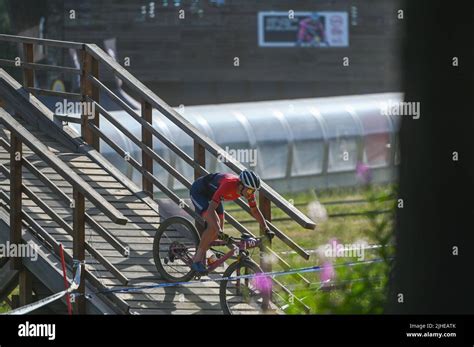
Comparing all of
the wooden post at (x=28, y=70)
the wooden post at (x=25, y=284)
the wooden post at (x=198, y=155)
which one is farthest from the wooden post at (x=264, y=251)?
the wooden post at (x=28, y=70)

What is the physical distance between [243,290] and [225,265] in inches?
49.0

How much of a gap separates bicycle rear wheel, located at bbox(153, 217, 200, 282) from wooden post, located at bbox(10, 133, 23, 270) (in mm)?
1253

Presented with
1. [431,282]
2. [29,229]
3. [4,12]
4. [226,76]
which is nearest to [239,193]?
[29,229]

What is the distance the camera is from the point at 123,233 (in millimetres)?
11984

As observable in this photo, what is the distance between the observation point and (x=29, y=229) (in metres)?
11.3

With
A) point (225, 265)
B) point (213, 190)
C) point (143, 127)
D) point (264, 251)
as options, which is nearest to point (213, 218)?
point (213, 190)

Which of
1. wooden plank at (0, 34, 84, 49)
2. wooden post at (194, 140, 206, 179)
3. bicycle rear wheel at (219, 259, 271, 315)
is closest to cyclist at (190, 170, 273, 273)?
bicycle rear wheel at (219, 259, 271, 315)

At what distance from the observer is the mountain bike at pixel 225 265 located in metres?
10.8

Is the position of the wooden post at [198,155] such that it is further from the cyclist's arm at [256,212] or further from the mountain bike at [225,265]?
the cyclist's arm at [256,212]

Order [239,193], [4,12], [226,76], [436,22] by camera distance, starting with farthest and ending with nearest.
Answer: [226,76] < [4,12] < [239,193] < [436,22]

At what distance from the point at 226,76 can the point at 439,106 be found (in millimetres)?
42850

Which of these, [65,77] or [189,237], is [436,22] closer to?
[189,237]

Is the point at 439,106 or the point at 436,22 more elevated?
the point at 436,22

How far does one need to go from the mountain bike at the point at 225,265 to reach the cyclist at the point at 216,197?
11 centimetres
